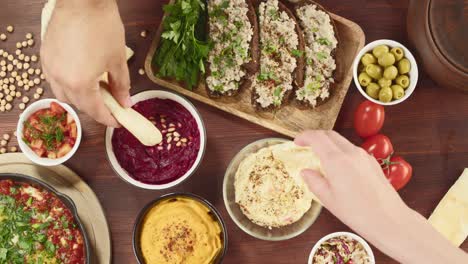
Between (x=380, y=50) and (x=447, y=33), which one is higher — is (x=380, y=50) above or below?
below

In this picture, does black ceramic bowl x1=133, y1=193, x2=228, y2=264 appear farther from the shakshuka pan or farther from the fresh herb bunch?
the fresh herb bunch

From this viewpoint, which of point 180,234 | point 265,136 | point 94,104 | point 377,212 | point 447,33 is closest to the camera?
point 377,212

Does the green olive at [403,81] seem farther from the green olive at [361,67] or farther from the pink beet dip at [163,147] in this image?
the pink beet dip at [163,147]

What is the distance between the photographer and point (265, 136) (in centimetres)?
269

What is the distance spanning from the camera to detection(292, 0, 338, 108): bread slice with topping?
8.54 ft

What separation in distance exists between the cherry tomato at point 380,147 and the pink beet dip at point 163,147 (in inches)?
33.8

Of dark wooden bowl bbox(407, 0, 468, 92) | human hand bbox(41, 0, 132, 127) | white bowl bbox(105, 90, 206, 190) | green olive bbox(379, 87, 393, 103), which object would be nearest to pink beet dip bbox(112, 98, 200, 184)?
white bowl bbox(105, 90, 206, 190)

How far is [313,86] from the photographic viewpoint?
2.59 metres

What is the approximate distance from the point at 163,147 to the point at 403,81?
124 cm

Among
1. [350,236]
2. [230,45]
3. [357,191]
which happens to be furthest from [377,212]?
[230,45]

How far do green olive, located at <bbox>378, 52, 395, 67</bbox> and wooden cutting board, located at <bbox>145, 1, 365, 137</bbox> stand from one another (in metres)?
0.15

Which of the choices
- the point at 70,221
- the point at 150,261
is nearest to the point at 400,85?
the point at 150,261

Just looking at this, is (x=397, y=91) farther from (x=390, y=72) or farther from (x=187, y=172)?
(x=187, y=172)

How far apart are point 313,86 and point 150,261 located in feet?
3.83
